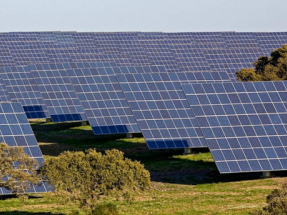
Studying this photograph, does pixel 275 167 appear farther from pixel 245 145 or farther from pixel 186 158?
pixel 186 158

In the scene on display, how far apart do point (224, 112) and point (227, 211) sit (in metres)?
8.81

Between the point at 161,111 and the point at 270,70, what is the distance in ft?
60.6

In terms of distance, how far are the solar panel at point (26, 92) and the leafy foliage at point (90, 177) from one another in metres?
31.4

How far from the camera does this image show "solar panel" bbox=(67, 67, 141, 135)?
156ft

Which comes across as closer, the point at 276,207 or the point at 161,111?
the point at 276,207

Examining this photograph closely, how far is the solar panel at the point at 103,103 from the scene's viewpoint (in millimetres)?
47438

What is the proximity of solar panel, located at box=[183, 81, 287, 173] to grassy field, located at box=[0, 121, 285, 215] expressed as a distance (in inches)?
40.3

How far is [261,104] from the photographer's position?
37219mm

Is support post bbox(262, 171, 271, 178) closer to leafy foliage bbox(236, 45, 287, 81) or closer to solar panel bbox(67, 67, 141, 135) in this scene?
solar panel bbox(67, 67, 141, 135)

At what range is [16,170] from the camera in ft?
88.8

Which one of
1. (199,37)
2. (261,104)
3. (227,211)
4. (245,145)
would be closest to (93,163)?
(227,211)

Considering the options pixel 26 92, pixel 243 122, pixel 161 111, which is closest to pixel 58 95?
pixel 26 92

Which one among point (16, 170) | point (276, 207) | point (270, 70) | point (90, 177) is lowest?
point (276, 207)

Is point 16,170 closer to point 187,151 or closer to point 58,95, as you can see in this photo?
point 187,151
